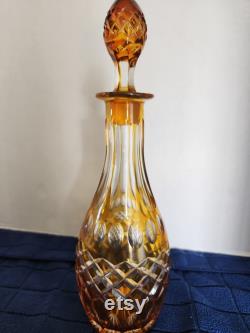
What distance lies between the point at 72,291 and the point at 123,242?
18 centimetres

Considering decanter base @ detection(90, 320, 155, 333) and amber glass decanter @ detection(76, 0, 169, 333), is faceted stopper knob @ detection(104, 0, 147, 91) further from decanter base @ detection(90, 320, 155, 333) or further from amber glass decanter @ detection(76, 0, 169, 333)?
decanter base @ detection(90, 320, 155, 333)

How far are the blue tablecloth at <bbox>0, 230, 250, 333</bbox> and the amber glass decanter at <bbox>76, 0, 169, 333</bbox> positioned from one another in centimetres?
6

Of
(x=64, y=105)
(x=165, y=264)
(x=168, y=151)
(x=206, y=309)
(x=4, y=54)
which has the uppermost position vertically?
(x=4, y=54)

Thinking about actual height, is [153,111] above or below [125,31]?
below

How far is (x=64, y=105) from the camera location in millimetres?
689

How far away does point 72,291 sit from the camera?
0.57 metres

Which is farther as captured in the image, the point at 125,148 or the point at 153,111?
the point at 153,111

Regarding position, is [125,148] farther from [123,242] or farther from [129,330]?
[129,330]

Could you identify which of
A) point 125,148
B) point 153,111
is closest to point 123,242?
point 125,148

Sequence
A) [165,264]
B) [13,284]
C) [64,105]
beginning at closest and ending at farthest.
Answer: [165,264] < [13,284] < [64,105]

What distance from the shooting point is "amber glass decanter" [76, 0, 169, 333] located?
46 cm

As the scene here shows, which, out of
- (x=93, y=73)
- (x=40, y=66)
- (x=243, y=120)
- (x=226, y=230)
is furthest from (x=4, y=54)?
(x=226, y=230)

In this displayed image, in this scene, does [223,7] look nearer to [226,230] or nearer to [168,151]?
[168,151]

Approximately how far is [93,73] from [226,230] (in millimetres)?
480
